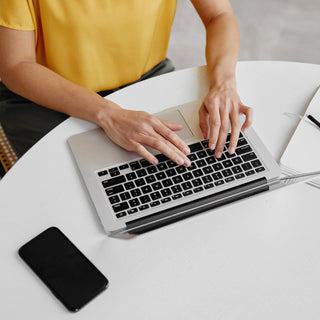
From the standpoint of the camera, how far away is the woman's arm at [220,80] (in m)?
0.82

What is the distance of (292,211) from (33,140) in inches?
29.6

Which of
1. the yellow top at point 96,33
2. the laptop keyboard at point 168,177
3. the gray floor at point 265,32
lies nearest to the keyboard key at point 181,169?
the laptop keyboard at point 168,177

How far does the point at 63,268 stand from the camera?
667mm

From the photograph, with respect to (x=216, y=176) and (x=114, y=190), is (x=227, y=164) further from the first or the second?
(x=114, y=190)

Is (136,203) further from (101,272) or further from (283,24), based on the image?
(283,24)

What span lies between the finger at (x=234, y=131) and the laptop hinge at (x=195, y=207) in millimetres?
80

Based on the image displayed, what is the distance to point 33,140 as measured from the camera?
3.72ft

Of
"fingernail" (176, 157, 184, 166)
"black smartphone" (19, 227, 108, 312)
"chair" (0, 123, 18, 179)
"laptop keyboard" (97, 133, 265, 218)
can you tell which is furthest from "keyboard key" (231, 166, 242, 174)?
"chair" (0, 123, 18, 179)

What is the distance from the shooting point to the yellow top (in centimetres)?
90

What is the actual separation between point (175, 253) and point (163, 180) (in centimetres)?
14

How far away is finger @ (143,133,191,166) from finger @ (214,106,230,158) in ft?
0.23

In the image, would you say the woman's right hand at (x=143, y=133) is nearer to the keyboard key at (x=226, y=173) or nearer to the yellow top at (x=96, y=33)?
the keyboard key at (x=226, y=173)

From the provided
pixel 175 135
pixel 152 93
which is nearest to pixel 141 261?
pixel 175 135

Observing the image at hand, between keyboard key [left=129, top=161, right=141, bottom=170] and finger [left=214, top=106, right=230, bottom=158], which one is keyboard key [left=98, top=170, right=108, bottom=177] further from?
finger [left=214, top=106, right=230, bottom=158]
